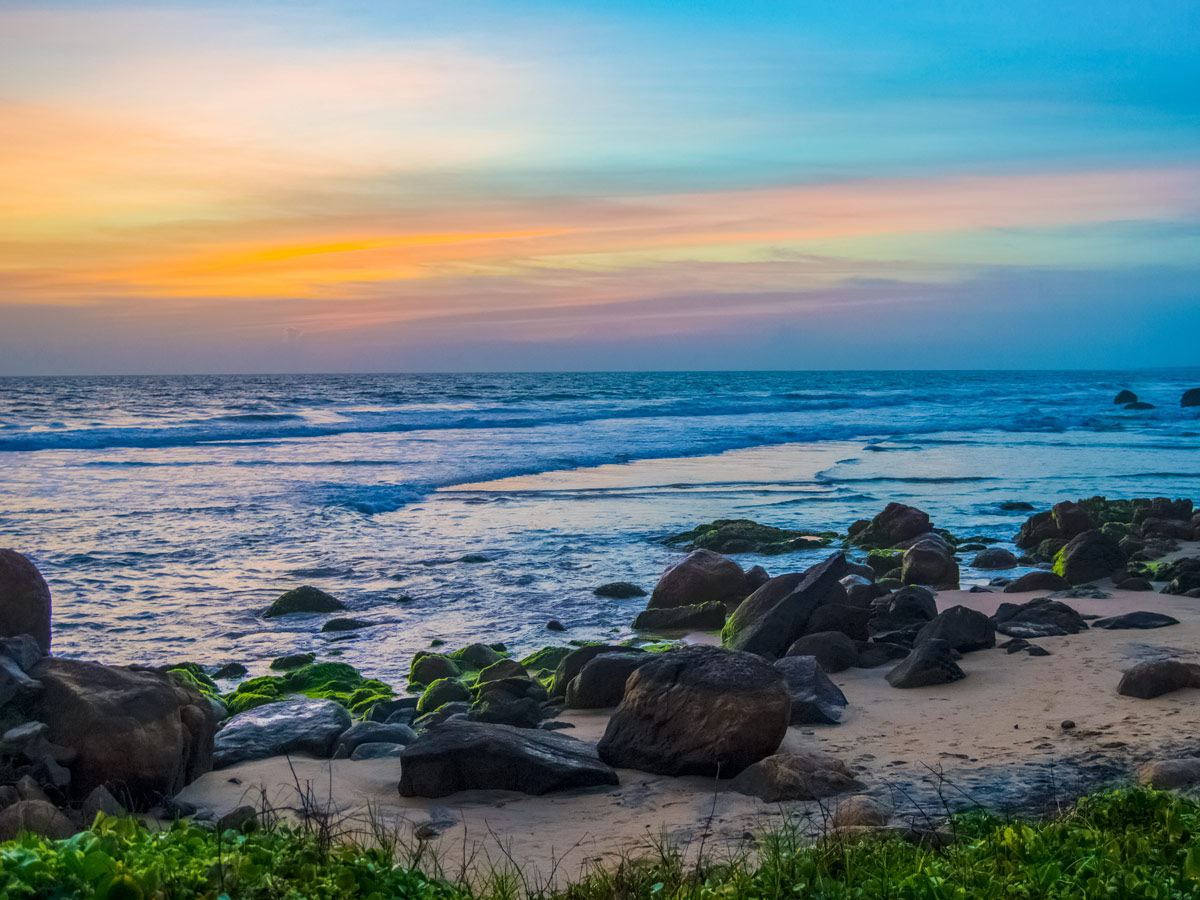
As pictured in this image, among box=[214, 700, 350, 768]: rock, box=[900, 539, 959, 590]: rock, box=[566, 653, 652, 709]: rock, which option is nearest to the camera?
box=[214, 700, 350, 768]: rock

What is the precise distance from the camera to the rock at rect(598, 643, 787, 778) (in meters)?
6.09

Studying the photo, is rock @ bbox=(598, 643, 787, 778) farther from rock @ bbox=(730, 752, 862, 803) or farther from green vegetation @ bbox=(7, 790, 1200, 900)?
green vegetation @ bbox=(7, 790, 1200, 900)

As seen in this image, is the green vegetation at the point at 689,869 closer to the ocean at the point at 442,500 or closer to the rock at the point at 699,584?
the ocean at the point at 442,500

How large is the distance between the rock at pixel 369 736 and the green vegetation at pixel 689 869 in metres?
2.60

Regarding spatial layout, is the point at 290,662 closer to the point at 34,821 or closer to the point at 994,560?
the point at 34,821

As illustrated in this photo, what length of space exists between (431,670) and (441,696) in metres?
A: 1.00

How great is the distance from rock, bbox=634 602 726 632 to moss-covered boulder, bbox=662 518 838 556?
13.7 ft

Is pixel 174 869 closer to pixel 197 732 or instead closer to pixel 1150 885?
pixel 197 732

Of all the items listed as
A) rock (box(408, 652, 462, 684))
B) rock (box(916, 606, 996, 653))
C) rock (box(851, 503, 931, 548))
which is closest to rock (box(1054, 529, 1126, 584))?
rock (box(851, 503, 931, 548))

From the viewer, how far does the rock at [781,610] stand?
30.8 feet

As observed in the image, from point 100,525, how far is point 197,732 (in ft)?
40.4

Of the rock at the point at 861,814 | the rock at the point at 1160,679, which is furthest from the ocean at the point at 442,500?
the rock at the point at 861,814

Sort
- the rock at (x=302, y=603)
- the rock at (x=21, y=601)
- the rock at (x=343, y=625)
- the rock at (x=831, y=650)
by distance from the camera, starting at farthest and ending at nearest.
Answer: the rock at (x=302, y=603) < the rock at (x=343, y=625) < the rock at (x=831, y=650) < the rock at (x=21, y=601)

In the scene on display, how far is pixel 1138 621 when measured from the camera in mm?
9336
